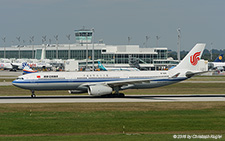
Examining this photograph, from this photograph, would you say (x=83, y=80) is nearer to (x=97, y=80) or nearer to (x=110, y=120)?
(x=97, y=80)

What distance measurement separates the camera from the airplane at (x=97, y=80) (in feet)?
174

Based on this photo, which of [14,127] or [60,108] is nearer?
[14,127]

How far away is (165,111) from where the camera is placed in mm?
39500

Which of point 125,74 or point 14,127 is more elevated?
point 125,74

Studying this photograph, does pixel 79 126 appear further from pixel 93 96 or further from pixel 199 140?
pixel 93 96

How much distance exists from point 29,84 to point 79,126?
24.1m

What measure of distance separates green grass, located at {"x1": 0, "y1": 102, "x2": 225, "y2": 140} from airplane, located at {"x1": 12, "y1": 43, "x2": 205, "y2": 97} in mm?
8163

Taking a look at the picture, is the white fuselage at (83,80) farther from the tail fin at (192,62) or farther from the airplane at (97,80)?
the tail fin at (192,62)

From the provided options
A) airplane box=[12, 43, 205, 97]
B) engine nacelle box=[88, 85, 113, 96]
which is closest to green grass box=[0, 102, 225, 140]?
engine nacelle box=[88, 85, 113, 96]

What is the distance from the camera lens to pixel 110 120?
33719 mm

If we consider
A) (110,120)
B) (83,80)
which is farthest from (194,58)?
(110,120)

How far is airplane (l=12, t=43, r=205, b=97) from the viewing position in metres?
53.2

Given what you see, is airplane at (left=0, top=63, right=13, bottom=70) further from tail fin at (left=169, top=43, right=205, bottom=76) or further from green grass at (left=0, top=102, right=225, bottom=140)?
green grass at (left=0, top=102, right=225, bottom=140)

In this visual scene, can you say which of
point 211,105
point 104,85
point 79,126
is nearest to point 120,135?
point 79,126
